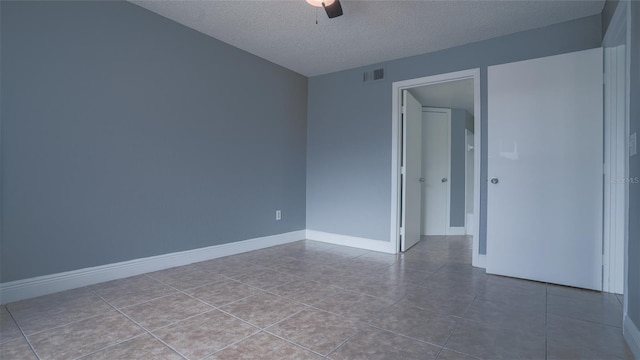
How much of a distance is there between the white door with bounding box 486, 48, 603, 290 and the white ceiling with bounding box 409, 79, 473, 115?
3.27 feet

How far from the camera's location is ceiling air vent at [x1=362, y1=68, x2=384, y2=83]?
3.91 m

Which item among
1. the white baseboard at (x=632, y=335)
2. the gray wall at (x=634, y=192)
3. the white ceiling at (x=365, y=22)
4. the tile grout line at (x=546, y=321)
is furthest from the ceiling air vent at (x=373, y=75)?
the white baseboard at (x=632, y=335)

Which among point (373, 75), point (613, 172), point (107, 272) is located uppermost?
point (373, 75)

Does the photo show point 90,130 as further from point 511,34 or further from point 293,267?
point 511,34

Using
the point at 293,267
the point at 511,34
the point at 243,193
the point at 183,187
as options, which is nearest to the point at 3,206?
the point at 183,187

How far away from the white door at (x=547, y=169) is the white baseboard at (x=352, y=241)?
121cm

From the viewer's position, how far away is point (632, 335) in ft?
5.31

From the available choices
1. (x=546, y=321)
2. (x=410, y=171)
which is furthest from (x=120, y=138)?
(x=546, y=321)

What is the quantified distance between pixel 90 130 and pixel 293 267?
2202 millimetres

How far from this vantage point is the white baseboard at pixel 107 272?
2127mm

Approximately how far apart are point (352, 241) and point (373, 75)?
7.51 feet

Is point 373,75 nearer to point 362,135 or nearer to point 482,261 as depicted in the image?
point 362,135

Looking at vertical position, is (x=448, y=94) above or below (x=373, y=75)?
below

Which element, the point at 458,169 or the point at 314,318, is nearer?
the point at 314,318
